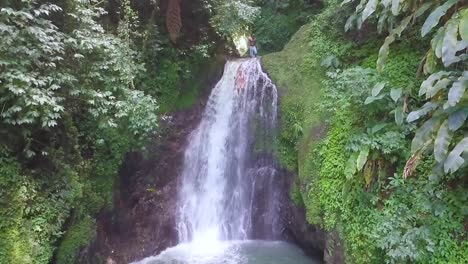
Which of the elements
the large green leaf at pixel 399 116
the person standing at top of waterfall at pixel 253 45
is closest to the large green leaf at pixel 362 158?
the large green leaf at pixel 399 116

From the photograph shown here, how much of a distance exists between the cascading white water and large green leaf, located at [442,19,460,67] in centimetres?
458

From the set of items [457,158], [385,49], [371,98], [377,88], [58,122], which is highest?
[385,49]

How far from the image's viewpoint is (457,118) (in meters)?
4.29

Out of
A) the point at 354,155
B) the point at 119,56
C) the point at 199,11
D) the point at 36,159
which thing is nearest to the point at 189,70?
the point at 199,11

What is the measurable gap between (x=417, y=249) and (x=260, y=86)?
5537mm

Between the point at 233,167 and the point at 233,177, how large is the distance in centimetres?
23

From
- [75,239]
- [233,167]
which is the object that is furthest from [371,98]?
[75,239]

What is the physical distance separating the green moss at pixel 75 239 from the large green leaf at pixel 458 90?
5.61 meters

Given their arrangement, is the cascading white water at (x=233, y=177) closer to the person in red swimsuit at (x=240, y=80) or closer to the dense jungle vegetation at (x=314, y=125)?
the person in red swimsuit at (x=240, y=80)

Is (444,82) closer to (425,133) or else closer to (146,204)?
(425,133)

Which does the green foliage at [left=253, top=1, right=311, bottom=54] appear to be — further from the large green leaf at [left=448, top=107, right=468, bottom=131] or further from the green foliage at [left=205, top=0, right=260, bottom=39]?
the large green leaf at [left=448, top=107, right=468, bottom=131]

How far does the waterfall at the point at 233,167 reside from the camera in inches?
337

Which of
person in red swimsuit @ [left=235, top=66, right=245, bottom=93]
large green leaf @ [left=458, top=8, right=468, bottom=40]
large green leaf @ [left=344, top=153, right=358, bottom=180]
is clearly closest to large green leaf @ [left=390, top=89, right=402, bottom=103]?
large green leaf @ [left=344, top=153, right=358, bottom=180]

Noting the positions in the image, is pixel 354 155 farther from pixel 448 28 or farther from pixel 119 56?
pixel 119 56
